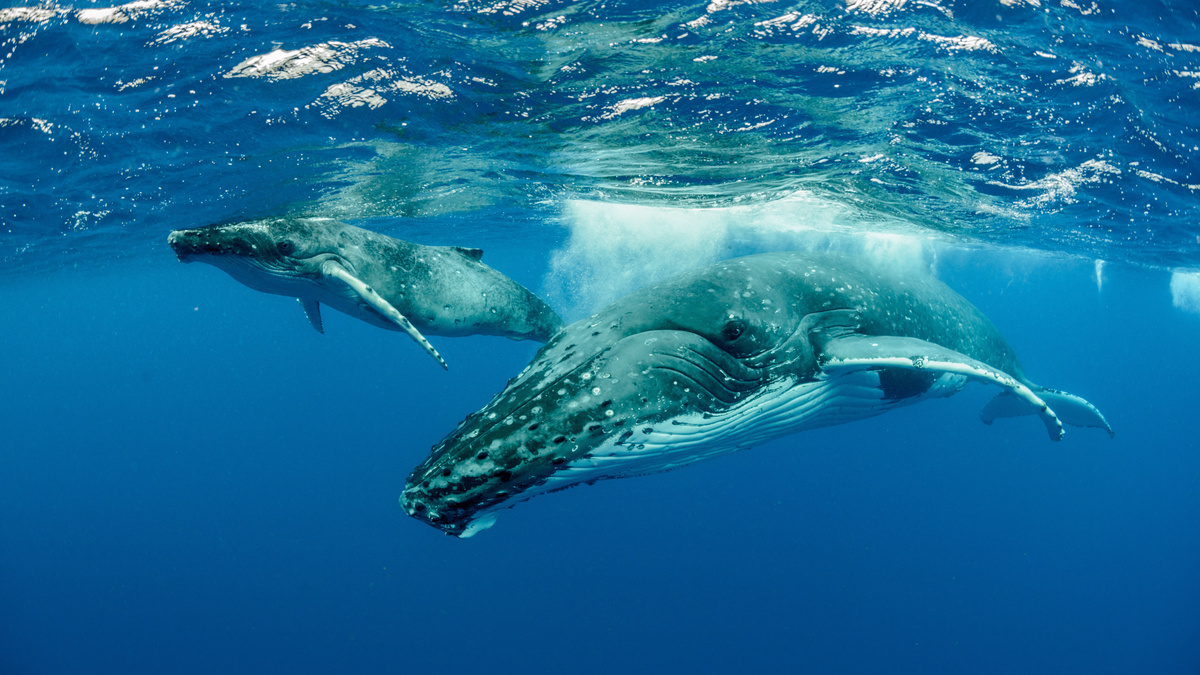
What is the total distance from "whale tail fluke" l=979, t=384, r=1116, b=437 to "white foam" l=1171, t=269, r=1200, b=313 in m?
28.4

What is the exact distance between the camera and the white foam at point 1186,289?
96.9ft

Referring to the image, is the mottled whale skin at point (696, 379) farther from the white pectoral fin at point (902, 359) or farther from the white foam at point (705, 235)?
the white foam at point (705, 235)

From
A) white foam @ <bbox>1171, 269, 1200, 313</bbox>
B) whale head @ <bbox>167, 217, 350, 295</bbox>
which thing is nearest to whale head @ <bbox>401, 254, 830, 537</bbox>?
whale head @ <bbox>167, 217, 350, 295</bbox>

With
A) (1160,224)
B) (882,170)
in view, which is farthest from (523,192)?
(1160,224)

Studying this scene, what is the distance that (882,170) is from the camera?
13109 mm

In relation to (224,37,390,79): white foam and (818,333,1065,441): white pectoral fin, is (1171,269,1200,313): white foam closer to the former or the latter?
(818,333,1065,441): white pectoral fin

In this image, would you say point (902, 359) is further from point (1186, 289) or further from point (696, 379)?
point (1186, 289)

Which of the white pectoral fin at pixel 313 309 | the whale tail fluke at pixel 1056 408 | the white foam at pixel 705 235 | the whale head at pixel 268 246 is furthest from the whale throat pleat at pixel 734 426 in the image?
the white foam at pixel 705 235

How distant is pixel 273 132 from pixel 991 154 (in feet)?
45.4

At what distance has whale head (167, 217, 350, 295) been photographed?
5.85 meters

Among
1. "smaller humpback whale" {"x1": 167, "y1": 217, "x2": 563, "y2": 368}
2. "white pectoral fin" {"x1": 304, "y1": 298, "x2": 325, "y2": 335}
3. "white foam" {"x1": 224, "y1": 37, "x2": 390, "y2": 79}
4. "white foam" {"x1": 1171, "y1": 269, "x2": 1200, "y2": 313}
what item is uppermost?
"white foam" {"x1": 224, "y1": 37, "x2": 390, "y2": 79}

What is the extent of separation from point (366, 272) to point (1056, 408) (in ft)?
37.1

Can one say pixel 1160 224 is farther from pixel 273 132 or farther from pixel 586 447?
pixel 273 132

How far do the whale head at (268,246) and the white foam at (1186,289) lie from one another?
39.3 m
